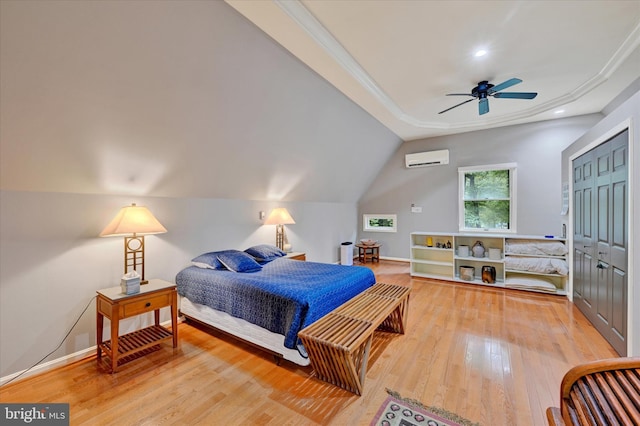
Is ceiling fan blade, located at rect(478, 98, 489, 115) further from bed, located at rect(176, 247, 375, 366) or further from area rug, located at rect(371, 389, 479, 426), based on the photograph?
area rug, located at rect(371, 389, 479, 426)

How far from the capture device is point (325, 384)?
2.02 metres

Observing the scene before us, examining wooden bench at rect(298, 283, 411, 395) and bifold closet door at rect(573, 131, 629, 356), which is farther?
bifold closet door at rect(573, 131, 629, 356)

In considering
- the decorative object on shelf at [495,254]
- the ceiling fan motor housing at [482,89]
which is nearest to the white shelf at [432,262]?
the decorative object on shelf at [495,254]

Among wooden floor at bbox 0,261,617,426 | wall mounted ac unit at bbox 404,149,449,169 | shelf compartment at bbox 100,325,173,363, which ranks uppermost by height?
wall mounted ac unit at bbox 404,149,449,169

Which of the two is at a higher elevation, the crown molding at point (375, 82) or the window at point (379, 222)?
the crown molding at point (375, 82)

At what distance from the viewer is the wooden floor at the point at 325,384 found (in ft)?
5.66

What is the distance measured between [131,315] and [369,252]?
5.17 metres

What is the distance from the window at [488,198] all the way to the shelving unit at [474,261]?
0.47 metres

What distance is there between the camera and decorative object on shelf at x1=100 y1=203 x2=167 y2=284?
235 cm

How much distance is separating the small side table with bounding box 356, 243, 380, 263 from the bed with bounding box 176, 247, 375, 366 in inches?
127

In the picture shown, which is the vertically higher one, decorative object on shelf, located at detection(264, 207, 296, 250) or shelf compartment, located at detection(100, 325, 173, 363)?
decorative object on shelf, located at detection(264, 207, 296, 250)

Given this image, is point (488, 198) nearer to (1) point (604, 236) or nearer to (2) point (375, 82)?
(1) point (604, 236)

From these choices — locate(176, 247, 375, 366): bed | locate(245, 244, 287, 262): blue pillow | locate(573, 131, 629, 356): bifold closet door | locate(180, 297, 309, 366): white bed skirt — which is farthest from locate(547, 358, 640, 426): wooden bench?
locate(245, 244, 287, 262): blue pillow

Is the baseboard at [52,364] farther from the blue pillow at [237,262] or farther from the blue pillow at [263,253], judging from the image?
the blue pillow at [263,253]
